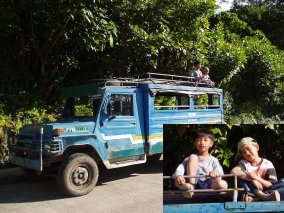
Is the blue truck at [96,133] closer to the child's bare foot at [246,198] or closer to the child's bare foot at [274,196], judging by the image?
the child's bare foot at [246,198]

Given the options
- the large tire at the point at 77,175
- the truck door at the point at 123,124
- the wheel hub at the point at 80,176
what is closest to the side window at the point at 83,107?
the truck door at the point at 123,124

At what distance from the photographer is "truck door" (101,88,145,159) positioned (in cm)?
640

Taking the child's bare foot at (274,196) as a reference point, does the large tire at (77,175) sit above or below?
below

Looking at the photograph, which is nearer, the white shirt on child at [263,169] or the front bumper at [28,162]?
the white shirt on child at [263,169]

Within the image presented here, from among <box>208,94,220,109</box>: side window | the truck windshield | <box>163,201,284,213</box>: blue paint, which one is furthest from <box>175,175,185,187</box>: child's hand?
<box>208,94,220,109</box>: side window

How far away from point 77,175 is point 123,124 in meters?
1.36

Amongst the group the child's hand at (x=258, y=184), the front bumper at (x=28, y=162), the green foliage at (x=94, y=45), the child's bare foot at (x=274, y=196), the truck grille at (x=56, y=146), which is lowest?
the front bumper at (x=28, y=162)

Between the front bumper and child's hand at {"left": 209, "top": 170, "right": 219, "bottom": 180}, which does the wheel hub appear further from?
child's hand at {"left": 209, "top": 170, "right": 219, "bottom": 180}

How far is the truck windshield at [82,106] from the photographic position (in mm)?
6662

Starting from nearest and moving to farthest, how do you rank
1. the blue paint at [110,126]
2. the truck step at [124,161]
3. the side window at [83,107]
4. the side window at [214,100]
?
the blue paint at [110,126] < the truck step at [124,161] < the side window at [83,107] < the side window at [214,100]

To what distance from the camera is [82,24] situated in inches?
383

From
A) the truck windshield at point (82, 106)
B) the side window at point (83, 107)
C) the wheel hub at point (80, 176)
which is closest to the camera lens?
the wheel hub at point (80, 176)

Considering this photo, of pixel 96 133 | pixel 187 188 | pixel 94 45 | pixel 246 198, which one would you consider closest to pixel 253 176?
pixel 246 198

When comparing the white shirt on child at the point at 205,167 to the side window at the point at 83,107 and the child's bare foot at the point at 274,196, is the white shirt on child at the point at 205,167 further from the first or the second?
the side window at the point at 83,107
